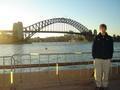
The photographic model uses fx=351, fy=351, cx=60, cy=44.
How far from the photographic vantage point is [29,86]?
1048 centimetres

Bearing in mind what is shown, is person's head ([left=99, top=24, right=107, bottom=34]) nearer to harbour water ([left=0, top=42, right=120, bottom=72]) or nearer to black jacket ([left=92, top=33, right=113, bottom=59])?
black jacket ([left=92, top=33, right=113, bottom=59])

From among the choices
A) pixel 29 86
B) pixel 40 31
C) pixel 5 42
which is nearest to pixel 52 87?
pixel 29 86

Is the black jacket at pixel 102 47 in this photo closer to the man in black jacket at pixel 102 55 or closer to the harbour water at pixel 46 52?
the man in black jacket at pixel 102 55

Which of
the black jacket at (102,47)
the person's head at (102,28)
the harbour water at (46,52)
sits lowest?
the harbour water at (46,52)

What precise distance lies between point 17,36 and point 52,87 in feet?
324

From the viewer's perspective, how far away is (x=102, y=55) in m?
9.15

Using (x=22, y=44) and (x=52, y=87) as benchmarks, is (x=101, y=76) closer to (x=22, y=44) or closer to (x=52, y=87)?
(x=52, y=87)

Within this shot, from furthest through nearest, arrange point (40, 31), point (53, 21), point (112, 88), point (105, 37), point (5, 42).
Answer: point (5, 42) < point (53, 21) < point (40, 31) < point (112, 88) < point (105, 37)

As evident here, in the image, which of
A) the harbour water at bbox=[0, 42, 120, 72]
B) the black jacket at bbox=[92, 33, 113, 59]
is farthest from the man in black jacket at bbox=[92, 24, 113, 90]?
the harbour water at bbox=[0, 42, 120, 72]

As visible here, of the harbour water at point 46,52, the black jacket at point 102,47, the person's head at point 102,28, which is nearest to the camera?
the person's head at point 102,28

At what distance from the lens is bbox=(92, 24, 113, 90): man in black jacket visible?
9.12m

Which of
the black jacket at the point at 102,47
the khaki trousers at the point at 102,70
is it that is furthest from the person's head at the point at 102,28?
the khaki trousers at the point at 102,70

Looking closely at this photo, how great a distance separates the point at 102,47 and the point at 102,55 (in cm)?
22

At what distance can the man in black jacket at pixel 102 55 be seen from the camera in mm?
9125
